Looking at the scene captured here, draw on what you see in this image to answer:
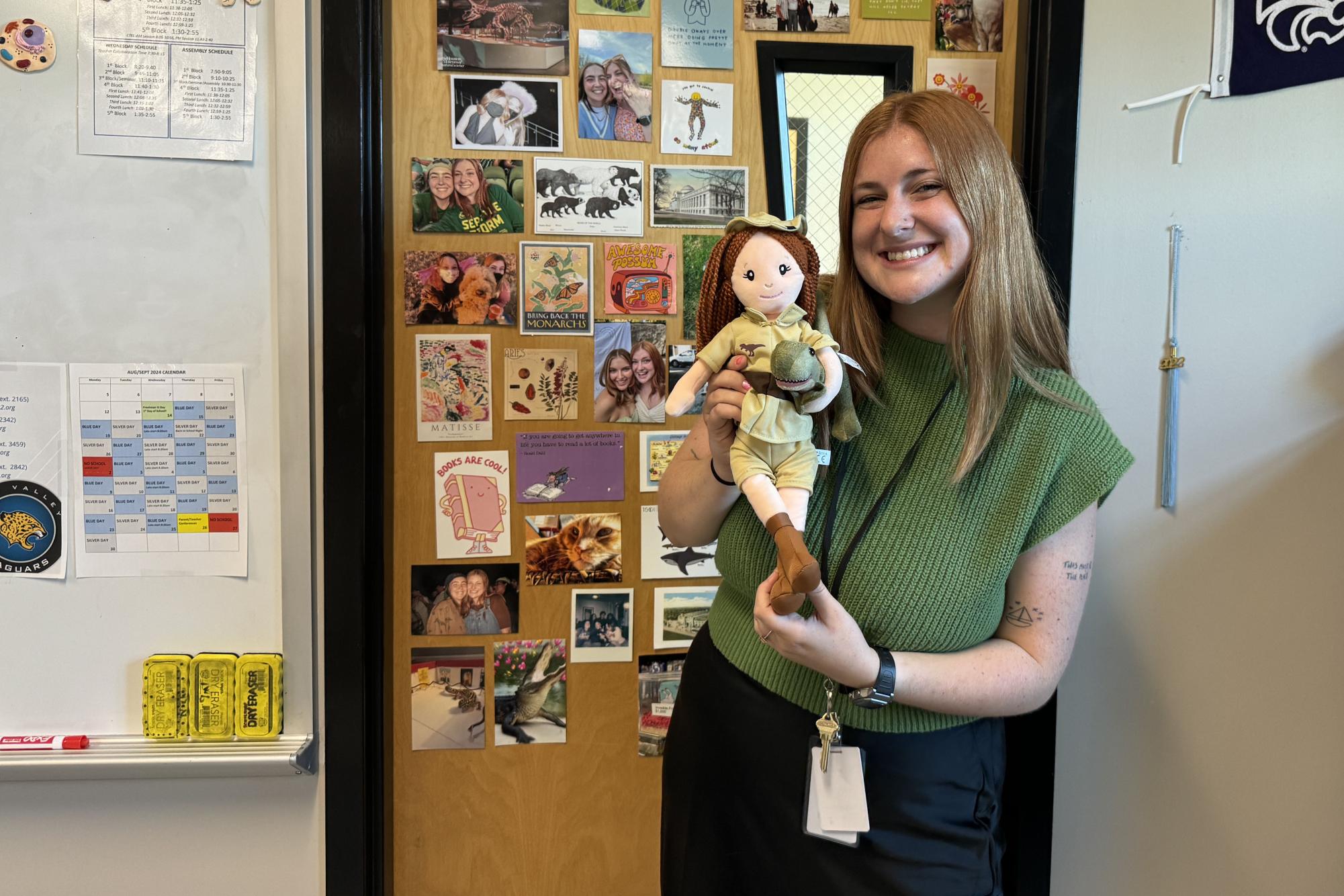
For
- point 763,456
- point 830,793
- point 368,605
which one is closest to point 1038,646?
point 830,793

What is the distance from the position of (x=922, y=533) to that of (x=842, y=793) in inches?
11.6

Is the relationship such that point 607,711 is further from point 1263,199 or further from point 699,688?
point 1263,199

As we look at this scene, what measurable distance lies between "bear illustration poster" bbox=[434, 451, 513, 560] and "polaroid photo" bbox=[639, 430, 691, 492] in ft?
0.76

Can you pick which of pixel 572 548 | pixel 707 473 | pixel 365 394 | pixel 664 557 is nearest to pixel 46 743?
pixel 365 394

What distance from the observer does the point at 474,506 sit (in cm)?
138

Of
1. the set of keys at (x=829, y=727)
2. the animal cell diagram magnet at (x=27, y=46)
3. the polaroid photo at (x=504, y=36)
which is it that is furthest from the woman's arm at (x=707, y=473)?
the animal cell diagram magnet at (x=27, y=46)

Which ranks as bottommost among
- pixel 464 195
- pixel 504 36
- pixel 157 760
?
pixel 157 760

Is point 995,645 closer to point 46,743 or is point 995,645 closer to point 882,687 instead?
point 882,687

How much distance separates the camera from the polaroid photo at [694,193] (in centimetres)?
135

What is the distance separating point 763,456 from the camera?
83cm

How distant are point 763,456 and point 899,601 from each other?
0.72ft

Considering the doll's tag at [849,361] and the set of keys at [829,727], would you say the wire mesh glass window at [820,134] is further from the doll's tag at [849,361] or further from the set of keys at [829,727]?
the set of keys at [829,727]

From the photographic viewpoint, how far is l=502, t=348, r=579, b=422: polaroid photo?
1.36 meters

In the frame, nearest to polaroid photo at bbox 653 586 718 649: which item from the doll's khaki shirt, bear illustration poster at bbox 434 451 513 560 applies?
bear illustration poster at bbox 434 451 513 560
